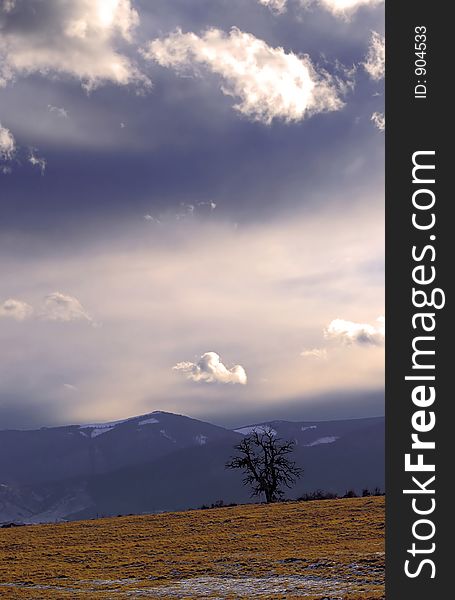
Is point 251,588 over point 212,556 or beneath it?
over

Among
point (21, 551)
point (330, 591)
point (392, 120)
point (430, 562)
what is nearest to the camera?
point (430, 562)

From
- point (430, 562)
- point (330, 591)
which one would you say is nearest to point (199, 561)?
point (330, 591)

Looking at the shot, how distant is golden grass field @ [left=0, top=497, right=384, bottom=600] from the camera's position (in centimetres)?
3897

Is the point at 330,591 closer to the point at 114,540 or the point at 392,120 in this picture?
the point at 392,120

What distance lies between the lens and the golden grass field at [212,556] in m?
39.0

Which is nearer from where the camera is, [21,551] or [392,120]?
[392,120]

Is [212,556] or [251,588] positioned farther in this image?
[212,556]

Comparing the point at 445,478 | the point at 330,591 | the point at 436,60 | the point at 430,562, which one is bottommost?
the point at 330,591

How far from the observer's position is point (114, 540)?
2778 inches

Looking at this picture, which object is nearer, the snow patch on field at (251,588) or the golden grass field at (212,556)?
the snow patch on field at (251,588)

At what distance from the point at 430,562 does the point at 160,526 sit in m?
65.7

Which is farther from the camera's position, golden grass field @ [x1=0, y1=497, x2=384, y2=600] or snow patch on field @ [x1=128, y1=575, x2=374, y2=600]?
A: golden grass field @ [x1=0, y1=497, x2=384, y2=600]

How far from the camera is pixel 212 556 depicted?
53.1m

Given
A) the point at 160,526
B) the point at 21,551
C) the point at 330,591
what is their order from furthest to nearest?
1. the point at 160,526
2. the point at 21,551
3. the point at 330,591
